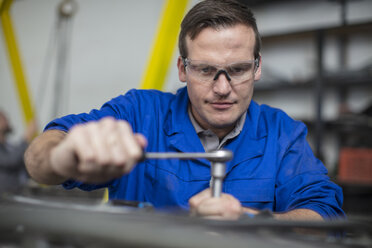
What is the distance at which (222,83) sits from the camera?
113 cm

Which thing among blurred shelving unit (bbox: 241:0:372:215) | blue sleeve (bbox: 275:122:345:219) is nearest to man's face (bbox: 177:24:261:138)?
blue sleeve (bbox: 275:122:345:219)

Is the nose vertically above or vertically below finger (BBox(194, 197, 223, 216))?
above

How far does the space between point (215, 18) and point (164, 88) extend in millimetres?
1379

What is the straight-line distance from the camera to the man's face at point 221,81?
112cm

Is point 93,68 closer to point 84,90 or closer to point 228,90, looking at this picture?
point 84,90

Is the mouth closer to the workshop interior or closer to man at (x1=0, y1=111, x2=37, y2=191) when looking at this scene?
the workshop interior

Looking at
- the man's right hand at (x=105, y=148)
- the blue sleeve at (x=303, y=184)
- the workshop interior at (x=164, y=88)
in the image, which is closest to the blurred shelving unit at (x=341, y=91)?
the workshop interior at (x=164, y=88)

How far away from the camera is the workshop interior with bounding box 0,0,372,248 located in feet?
1.40

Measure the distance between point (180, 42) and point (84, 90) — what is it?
13.0 feet

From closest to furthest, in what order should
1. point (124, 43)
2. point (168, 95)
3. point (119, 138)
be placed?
1. point (119, 138)
2. point (168, 95)
3. point (124, 43)

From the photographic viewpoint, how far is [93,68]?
501cm

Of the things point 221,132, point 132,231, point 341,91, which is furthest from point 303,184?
point 341,91

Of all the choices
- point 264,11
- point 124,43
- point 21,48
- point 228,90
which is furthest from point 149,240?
point 21,48

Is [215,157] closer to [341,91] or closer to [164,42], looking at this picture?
[164,42]
